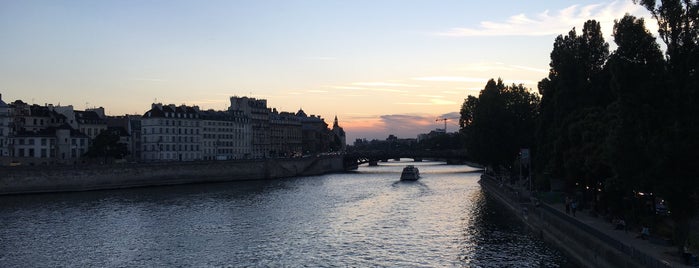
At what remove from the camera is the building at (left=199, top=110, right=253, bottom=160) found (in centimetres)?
17475

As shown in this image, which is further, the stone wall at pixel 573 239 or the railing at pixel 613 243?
the stone wall at pixel 573 239

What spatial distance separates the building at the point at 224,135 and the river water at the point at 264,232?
78.9 metres

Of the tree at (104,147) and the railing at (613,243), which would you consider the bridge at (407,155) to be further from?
the railing at (613,243)

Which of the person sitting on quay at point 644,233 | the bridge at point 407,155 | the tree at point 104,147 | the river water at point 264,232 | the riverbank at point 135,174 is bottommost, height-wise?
the river water at point 264,232

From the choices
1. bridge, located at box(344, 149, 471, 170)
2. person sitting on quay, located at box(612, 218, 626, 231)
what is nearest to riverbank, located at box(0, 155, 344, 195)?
bridge, located at box(344, 149, 471, 170)

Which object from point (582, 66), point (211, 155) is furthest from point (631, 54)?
point (211, 155)

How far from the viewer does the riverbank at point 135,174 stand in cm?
9450

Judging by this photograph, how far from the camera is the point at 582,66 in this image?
65000mm

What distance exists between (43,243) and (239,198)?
42188 mm

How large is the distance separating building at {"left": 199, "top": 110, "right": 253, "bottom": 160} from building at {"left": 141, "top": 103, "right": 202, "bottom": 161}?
24.9 feet

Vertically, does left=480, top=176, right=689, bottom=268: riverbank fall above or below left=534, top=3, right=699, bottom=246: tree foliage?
below

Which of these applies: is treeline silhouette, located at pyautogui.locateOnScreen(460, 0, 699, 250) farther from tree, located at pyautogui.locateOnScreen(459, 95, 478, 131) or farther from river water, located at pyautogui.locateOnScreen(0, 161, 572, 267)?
tree, located at pyautogui.locateOnScreen(459, 95, 478, 131)

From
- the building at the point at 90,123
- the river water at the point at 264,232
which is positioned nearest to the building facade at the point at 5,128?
the building at the point at 90,123

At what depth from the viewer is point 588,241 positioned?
130 feet
